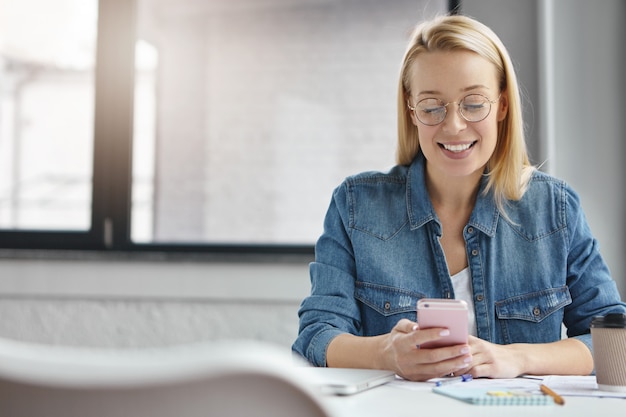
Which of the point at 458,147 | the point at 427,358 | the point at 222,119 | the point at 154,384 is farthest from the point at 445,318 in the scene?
the point at 222,119

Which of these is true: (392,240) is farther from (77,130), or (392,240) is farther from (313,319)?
(77,130)

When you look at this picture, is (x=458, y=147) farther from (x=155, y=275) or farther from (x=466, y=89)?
(x=155, y=275)

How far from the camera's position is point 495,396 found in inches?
38.0

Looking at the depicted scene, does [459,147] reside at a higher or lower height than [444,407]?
higher

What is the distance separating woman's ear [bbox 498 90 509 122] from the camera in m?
1.61

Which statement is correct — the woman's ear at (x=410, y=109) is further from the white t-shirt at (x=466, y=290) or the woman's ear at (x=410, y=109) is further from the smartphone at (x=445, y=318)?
the smartphone at (x=445, y=318)

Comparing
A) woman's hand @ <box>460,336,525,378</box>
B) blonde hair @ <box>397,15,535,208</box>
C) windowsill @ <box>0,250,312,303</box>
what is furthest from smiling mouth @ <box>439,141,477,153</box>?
windowsill @ <box>0,250,312,303</box>

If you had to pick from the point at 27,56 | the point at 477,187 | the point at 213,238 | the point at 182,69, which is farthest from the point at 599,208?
the point at 27,56

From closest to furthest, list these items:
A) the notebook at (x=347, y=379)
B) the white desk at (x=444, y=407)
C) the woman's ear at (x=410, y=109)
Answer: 1. the white desk at (x=444, y=407)
2. the notebook at (x=347, y=379)
3. the woman's ear at (x=410, y=109)

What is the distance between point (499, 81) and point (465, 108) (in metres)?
0.12

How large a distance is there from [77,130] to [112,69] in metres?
0.28

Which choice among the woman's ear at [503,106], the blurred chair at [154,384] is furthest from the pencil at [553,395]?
the woman's ear at [503,106]

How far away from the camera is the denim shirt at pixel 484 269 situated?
1540 mm

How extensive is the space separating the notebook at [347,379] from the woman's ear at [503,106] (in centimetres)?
69
